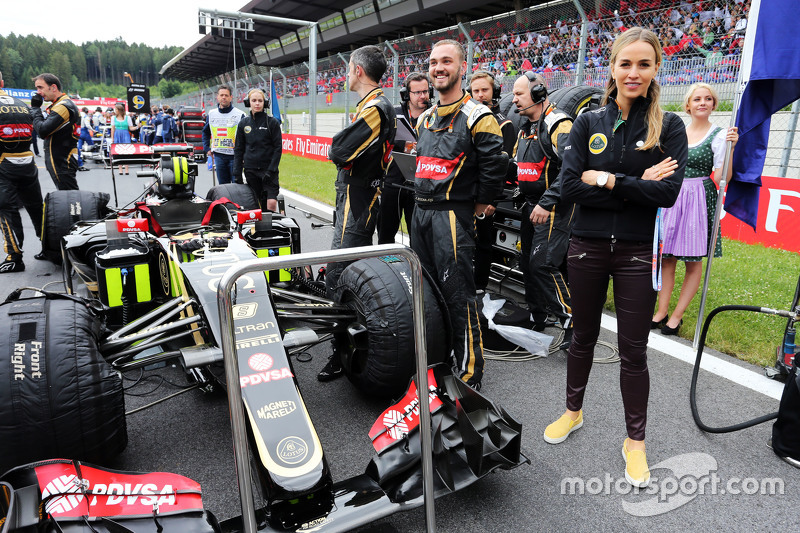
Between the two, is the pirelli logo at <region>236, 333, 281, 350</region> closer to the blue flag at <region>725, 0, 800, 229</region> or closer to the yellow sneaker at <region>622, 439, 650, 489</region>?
the yellow sneaker at <region>622, 439, 650, 489</region>

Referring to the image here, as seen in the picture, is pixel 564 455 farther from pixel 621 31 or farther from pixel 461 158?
pixel 621 31

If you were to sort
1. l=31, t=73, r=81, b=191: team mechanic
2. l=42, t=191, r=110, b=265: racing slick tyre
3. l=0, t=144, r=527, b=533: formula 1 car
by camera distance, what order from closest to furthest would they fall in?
1. l=0, t=144, r=527, b=533: formula 1 car
2. l=42, t=191, r=110, b=265: racing slick tyre
3. l=31, t=73, r=81, b=191: team mechanic

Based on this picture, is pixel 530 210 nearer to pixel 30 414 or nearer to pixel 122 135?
pixel 30 414

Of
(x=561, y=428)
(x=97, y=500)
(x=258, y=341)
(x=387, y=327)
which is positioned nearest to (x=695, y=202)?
(x=561, y=428)

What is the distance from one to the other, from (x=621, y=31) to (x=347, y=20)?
25486mm

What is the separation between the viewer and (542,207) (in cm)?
386

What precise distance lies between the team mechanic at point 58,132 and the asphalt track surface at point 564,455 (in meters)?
4.57

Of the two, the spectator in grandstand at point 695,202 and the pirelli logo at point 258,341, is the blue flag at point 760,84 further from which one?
the pirelli logo at point 258,341

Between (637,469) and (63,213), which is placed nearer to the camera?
(637,469)

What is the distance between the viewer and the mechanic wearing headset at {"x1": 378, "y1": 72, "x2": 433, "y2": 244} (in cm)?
507

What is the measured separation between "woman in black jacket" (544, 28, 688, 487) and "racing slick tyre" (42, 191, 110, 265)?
4.86 meters

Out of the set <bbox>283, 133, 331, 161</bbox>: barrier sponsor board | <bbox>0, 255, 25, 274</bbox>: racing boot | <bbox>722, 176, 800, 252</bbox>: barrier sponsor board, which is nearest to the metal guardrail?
<bbox>0, 255, 25, 274</bbox>: racing boot

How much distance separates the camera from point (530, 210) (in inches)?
166
